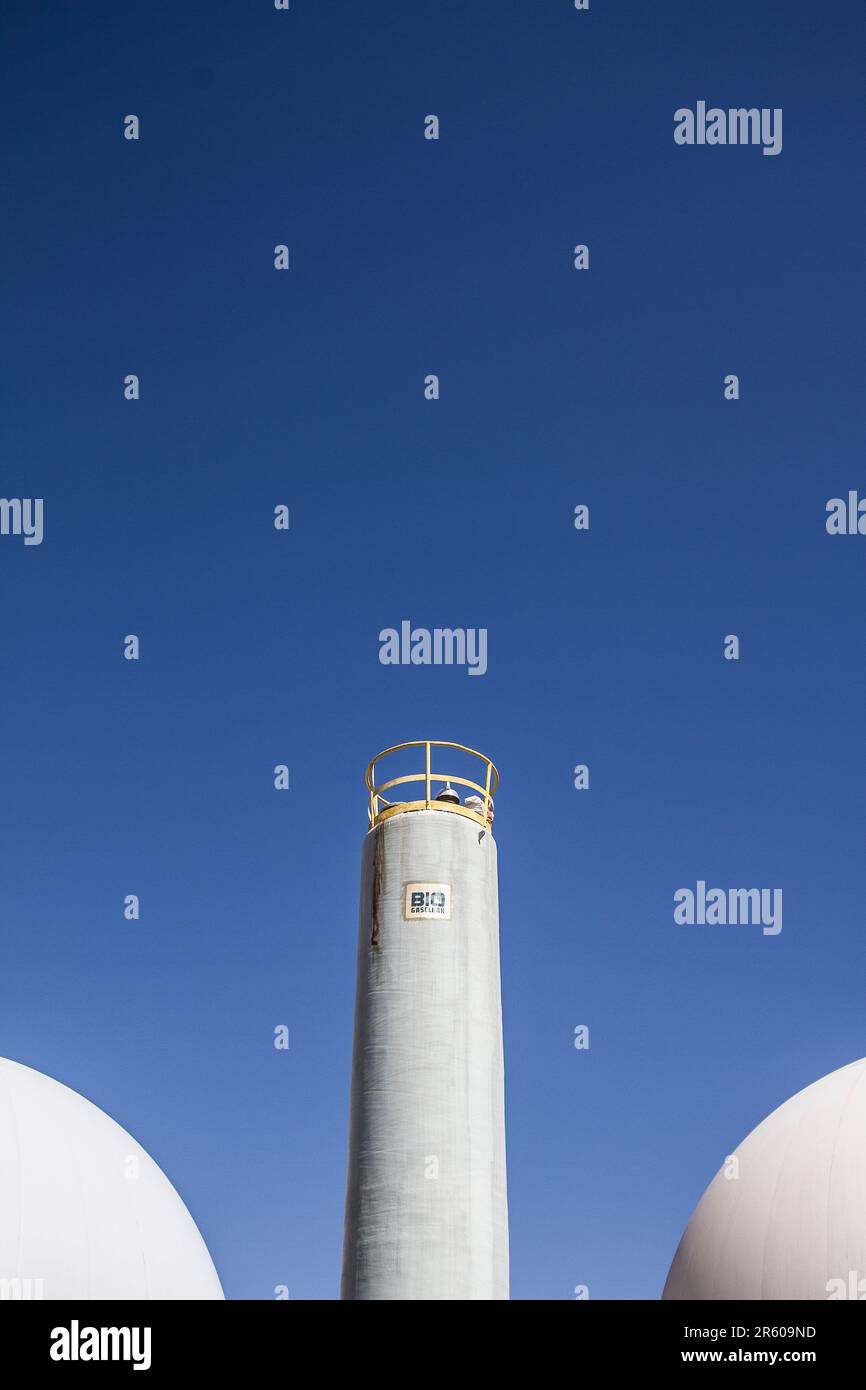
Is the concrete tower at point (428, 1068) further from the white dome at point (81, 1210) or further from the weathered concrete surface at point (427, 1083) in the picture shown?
the white dome at point (81, 1210)

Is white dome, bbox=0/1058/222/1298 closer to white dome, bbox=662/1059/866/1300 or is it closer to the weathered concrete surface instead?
the weathered concrete surface

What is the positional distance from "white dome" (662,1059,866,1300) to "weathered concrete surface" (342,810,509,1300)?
309cm

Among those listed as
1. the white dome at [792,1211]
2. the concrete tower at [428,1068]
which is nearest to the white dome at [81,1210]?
the concrete tower at [428,1068]

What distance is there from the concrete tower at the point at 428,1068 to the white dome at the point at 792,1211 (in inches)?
121

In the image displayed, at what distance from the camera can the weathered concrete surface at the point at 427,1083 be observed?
16.0 m

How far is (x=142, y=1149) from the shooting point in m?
19.0

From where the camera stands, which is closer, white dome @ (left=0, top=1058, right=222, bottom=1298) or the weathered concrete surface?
white dome @ (left=0, top=1058, right=222, bottom=1298)

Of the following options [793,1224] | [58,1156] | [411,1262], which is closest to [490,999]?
[411,1262]

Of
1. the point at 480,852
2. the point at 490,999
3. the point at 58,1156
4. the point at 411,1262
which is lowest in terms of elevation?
the point at 411,1262

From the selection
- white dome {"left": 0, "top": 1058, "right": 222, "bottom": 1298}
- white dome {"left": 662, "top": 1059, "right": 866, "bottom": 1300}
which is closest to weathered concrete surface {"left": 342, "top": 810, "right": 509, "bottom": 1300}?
white dome {"left": 0, "top": 1058, "right": 222, "bottom": 1298}

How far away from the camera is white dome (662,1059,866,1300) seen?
15.8 m
